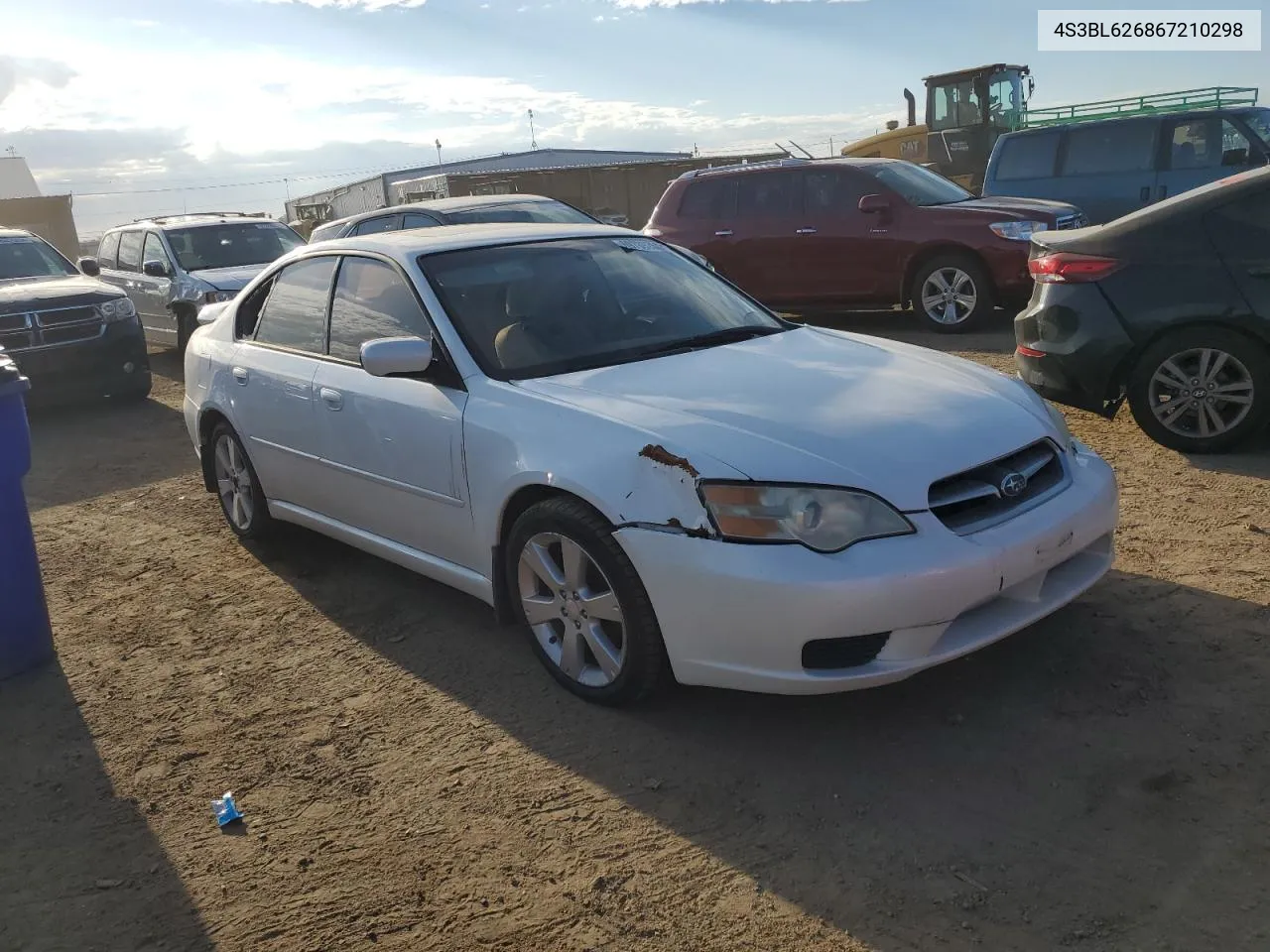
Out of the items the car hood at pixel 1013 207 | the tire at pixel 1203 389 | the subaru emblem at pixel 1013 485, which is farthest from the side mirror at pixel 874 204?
the subaru emblem at pixel 1013 485

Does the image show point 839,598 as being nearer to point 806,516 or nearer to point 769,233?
point 806,516

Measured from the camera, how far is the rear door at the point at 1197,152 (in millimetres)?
11625

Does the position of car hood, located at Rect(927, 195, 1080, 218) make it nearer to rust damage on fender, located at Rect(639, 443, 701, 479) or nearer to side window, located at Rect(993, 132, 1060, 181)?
side window, located at Rect(993, 132, 1060, 181)

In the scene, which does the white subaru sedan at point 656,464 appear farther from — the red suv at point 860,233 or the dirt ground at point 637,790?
the red suv at point 860,233

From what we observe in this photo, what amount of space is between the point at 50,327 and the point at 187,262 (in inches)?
98.9

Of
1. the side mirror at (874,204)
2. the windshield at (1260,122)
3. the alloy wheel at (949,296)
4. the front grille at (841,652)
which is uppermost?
the windshield at (1260,122)

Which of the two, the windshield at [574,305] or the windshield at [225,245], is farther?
the windshield at [225,245]

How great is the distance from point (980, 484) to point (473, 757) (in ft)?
5.85

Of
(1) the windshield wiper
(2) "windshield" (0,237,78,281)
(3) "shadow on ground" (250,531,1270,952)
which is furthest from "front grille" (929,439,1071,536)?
(2) "windshield" (0,237,78,281)

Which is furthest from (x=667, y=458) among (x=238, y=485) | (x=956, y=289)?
(x=956, y=289)

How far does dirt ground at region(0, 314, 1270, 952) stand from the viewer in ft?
8.75

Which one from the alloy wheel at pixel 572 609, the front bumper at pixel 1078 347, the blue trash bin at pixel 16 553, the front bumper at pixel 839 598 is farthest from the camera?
the front bumper at pixel 1078 347

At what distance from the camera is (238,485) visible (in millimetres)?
5613

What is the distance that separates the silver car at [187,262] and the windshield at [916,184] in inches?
254
